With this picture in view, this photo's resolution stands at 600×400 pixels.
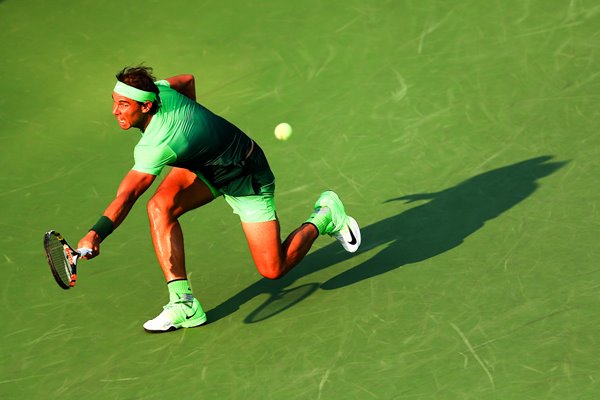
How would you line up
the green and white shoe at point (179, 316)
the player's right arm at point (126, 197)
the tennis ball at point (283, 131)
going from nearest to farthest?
1. the player's right arm at point (126, 197)
2. the green and white shoe at point (179, 316)
3. the tennis ball at point (283, 131)

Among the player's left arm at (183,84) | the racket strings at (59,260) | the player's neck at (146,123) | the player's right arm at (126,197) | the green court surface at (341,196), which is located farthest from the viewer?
the player's left arm at (183,84)

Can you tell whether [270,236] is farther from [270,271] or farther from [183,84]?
[183,84]

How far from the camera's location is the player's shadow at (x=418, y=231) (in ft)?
29.3

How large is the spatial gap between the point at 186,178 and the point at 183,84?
70cm

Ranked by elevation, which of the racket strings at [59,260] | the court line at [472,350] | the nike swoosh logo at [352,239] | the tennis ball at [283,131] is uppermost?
the tennis ball at [283,131]

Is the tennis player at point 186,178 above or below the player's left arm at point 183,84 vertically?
below

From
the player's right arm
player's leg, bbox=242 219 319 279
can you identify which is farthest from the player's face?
player's leg, bbox=242 219 319 279

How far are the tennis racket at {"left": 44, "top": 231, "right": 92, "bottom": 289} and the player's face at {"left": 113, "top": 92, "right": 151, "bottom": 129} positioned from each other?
37.6 inches

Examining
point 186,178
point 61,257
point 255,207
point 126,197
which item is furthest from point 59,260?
point 255,207

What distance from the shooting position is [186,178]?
8.80m

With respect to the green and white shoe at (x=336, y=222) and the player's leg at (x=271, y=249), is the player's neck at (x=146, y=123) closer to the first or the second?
the player's leg at (x=271, y=249)

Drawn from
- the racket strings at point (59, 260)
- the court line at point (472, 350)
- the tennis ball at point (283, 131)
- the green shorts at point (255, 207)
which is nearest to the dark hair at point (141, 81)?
the green shorts at point (255, 207)

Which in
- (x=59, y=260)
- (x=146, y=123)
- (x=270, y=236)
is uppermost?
(x=146, y=123)

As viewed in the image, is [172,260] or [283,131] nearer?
[172,260]
